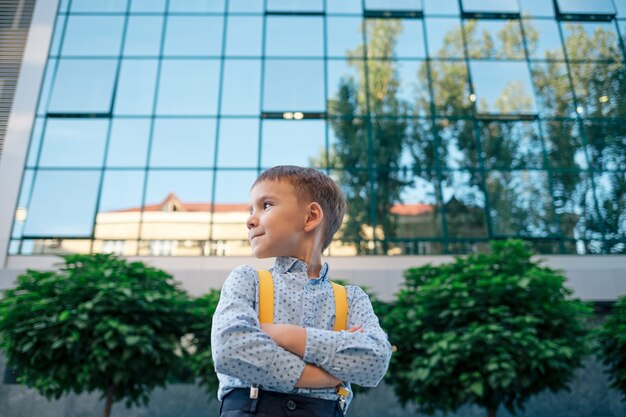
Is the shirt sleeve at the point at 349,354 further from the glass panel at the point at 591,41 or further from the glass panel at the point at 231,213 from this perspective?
the glass panel at the point at 591,41

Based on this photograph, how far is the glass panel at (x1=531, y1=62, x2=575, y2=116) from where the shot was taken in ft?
50.4

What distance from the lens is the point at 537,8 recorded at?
16656mm

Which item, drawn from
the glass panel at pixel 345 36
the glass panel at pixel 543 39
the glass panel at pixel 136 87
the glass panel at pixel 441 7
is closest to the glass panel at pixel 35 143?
the glass panel at pixel 136 87

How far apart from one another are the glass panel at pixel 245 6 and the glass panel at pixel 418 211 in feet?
A: 27.0

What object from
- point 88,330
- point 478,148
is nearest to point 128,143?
point 88,330

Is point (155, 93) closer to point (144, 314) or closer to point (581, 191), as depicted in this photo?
point (144, 314)

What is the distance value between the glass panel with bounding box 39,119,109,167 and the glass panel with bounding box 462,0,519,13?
1288 cm

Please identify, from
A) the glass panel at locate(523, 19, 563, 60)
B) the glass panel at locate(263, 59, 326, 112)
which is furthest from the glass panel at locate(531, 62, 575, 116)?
the glass panel at locate(263, 59, 326, 112)

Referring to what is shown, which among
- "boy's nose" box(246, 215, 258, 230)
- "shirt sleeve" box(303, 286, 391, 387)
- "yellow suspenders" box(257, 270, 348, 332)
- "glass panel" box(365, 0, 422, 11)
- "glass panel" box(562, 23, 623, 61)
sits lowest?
"shirt sleeve" box(303, 286, 391, 387)

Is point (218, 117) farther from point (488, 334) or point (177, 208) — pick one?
point (488, 334)

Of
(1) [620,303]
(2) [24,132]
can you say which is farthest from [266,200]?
(2) [24,132]

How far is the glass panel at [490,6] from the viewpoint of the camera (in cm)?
1662

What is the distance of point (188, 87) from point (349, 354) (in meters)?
15.1

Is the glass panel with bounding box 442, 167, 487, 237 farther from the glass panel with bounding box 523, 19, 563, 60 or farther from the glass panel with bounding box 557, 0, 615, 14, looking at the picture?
the glass panel with bounding box 557, 0, 615, 14
